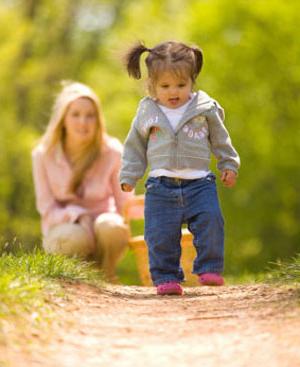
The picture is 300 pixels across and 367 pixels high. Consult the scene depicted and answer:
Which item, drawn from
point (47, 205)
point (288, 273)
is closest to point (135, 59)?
point (288, 273)

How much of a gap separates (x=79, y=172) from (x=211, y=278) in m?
2.32

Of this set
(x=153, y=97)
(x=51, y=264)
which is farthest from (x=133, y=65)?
(x=51, y=264)

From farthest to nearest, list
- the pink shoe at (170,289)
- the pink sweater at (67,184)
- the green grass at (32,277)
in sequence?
1. the pink sweater at (67,184)
2. the pink shoe at (170,289)
3. the green grass at (32,277)

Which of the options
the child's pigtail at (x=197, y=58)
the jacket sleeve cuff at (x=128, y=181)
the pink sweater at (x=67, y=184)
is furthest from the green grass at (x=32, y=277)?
the pink sweater at (x=67, y=184)

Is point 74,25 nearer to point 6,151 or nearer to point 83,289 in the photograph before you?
point 6,151

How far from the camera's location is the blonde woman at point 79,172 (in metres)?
6.91

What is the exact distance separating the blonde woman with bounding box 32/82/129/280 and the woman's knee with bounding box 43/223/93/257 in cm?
4

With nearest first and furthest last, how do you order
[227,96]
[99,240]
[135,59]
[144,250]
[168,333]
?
1. [168,333]
2. [135,59]
3. [144,250]
4. [99,240]
5. [227,96]

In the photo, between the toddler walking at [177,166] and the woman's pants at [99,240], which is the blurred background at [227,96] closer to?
the woman's pants at [99,240]

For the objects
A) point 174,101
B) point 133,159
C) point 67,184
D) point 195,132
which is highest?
point 174,101

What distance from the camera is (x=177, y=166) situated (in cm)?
485

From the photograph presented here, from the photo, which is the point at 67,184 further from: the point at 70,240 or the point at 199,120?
the point at 199,120

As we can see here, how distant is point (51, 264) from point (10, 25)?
51.2 ft

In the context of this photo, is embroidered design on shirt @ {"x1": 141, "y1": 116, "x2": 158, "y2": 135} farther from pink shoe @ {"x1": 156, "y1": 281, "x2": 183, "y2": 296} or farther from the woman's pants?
the woman's pants
